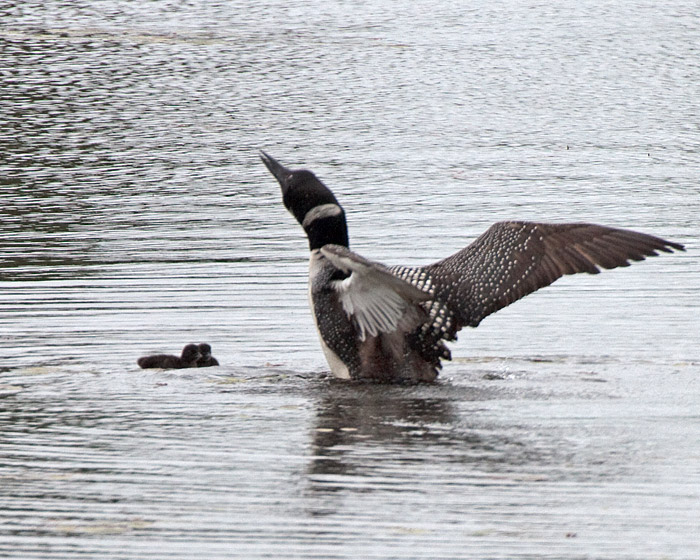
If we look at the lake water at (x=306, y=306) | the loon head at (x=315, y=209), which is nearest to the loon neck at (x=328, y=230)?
the loon head at (x=315, y=209)

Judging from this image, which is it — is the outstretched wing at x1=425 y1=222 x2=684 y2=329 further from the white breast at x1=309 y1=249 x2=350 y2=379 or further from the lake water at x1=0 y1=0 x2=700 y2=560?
the white breast at x1=309 y1=249 x2=350 y2=379

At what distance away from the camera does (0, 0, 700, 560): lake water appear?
5496 millimetres

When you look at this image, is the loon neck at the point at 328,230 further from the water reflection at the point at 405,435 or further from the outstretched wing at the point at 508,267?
the water reflection at the point at 405,435

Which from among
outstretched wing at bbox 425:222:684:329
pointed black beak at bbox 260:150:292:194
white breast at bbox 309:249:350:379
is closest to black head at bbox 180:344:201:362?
white breast at bbox 309:249:350:379

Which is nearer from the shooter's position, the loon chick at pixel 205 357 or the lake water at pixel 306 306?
the lake water at pixel 306 306

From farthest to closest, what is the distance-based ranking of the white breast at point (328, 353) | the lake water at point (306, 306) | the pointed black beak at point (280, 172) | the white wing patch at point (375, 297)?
the pointed black beak at point (280, 172), the white breast at point (328, 353), the white wing patch at point (375, 297), the lake water at point (306, 306)

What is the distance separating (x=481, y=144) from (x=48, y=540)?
35.3 ft

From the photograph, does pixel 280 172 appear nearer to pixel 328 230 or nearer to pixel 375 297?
pixel 328 230

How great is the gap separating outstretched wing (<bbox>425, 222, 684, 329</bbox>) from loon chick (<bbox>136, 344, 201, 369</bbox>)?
1.29 meters

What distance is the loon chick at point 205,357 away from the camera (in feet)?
26.0

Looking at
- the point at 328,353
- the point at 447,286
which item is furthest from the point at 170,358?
the point at 447,286

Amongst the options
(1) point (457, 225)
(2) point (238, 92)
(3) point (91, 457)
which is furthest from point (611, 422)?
(2) point (238, 92)

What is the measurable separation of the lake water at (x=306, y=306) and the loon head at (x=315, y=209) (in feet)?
2.41

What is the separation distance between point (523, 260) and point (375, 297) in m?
0.83
